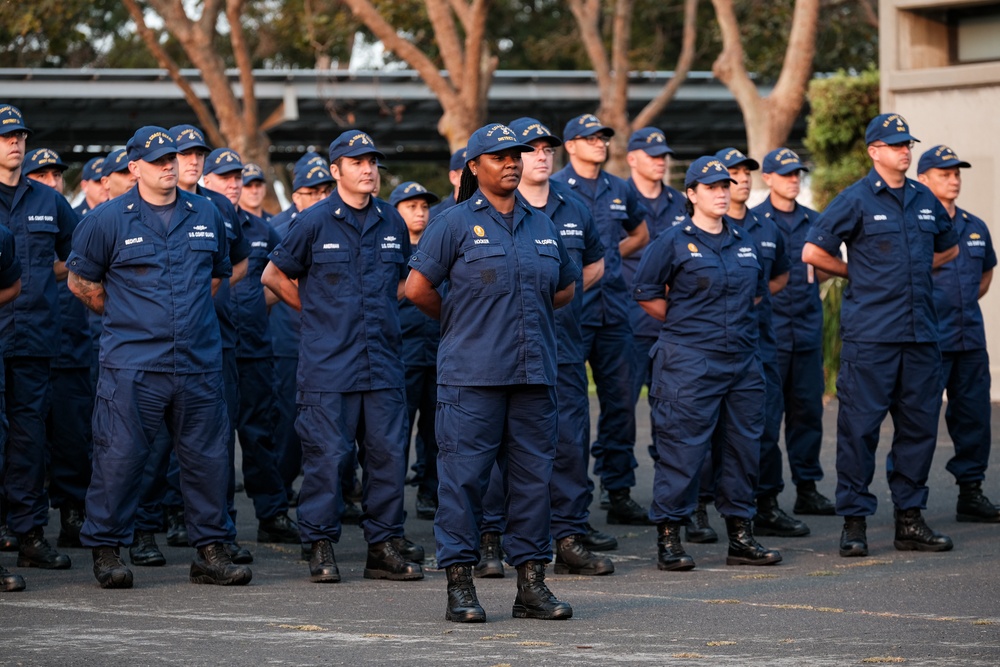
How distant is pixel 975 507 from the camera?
10688 mm

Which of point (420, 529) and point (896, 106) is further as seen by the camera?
point (896, 106)

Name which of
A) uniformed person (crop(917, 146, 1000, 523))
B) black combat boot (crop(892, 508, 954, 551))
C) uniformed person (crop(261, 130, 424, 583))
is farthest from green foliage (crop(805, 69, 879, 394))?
uniformed person (crop(261, 130, 424, 583))

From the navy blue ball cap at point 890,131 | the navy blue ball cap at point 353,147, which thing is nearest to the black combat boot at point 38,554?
the navy blue ball cap at point 353,147

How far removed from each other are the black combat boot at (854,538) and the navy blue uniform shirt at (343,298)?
263 centimetres

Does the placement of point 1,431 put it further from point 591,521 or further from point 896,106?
point 896,106

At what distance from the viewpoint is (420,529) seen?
10.8m

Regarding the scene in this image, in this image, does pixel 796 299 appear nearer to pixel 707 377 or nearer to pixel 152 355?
pixel 707 377

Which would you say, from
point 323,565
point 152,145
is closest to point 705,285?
point 323,565

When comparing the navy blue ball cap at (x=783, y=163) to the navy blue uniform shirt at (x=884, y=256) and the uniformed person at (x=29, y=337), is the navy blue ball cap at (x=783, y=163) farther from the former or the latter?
the uniformed person at (x=29, y=337)

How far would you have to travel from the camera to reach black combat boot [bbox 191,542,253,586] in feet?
27.9

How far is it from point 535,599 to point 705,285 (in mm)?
2379

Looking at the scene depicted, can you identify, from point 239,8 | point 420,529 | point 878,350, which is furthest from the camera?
point 239,8

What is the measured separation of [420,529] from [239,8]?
12.0 meters

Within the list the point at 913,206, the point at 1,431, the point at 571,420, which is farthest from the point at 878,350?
the point at 1,431
